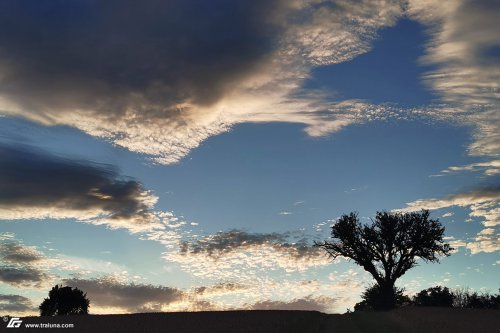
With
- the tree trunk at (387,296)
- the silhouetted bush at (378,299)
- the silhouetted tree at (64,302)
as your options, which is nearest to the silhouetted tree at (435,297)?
the silhouetted bush at (378,299)

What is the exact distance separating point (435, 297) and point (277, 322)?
55205mm

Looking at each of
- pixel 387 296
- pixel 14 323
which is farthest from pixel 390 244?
pixel 14 323

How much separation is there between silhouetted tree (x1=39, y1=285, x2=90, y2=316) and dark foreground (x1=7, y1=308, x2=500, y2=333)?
154 ft

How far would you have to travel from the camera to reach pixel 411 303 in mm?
86000

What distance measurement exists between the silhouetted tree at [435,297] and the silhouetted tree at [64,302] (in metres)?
59.6

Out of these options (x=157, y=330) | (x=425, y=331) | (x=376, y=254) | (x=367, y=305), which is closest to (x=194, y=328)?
(x=157, y=330)

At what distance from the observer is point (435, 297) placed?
8581cm

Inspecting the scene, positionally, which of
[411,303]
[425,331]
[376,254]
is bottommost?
[425,331]

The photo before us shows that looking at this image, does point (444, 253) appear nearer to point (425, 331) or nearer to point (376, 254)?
point (376, 254)

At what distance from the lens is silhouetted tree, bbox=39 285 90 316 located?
90500 mm

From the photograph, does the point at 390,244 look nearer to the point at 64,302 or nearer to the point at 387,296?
the point at 387,296

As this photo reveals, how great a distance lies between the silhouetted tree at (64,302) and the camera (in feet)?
297

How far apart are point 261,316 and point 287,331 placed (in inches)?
227

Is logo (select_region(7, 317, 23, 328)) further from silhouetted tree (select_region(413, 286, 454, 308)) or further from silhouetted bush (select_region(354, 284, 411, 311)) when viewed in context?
silhouetted tree (select_region(413, 286, 454, 308))
